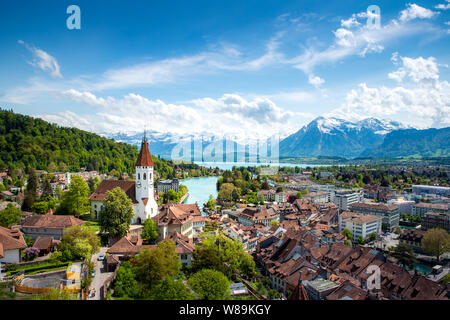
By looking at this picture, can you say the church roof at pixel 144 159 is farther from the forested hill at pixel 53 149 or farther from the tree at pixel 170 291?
the forested hill at pixel 53 149

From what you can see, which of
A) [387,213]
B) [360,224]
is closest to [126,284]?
[360,224]

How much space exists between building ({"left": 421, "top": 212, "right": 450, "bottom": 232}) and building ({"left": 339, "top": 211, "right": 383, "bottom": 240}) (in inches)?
232

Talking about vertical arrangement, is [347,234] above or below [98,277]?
below

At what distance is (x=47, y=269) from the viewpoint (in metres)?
13.6

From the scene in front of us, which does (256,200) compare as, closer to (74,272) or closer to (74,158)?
(74,158)

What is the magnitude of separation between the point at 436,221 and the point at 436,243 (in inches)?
379

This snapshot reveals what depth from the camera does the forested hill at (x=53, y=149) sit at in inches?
1889

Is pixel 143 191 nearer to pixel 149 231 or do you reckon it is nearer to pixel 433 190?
pixel 149 231

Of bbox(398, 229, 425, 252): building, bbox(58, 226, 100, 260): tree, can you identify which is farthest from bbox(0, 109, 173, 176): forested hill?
bbox(398, 229, 425, 252): building

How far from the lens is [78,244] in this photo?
14.5m

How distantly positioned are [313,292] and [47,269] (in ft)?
43.5

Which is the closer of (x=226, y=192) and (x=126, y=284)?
(x=126, y=284)

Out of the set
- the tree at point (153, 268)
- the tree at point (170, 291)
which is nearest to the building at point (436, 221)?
the tree at point (153, 268)
